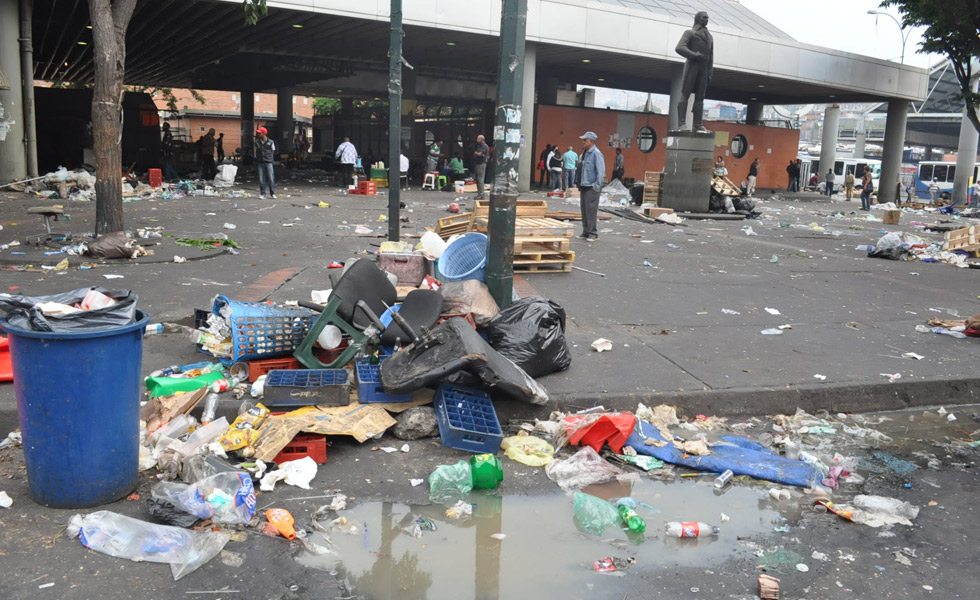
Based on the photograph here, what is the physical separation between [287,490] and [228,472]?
35cm

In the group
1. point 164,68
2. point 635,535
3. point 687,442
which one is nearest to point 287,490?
point 635,535

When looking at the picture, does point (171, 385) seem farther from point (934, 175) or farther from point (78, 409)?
point (934, 175)

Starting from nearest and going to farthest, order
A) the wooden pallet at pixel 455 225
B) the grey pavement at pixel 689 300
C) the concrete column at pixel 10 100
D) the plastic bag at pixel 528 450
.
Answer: the plastic bag at pixel 528 450, the grey pavement at pixel 689 300, the wooden pallet at pixel 455 225, the concrete column at pixel 10 100

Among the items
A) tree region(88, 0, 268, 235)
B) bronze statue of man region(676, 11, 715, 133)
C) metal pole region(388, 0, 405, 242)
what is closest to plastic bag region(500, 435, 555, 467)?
metal pole region(388, 0, 405, 242)

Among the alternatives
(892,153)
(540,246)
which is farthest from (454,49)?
(540,246)

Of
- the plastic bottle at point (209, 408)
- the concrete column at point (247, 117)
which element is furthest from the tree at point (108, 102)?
the concrete column at point (247, 117)

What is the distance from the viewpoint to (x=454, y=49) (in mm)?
29672

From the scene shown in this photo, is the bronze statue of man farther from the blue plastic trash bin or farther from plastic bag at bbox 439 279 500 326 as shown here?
the blue plastic trash bin

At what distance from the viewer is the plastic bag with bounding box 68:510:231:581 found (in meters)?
3.03

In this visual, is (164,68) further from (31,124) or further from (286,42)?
(31,124)

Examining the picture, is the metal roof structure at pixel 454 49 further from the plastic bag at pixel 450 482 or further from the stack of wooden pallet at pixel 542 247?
the plastic bag at pixel 450 482

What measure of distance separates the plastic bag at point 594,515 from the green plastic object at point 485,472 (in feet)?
1.51

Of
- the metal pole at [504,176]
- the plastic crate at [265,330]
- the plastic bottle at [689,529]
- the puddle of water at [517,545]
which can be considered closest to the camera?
the puddle of water at [517,545]

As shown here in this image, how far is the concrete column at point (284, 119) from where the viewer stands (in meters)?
40.4
